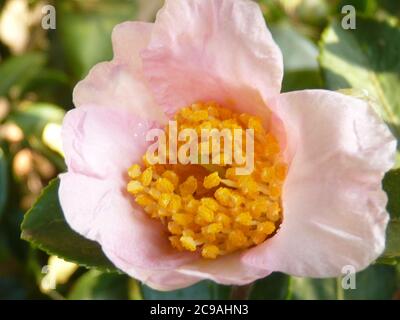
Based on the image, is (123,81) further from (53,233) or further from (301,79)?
(301,79)

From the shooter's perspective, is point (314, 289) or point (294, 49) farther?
point (294, 49)

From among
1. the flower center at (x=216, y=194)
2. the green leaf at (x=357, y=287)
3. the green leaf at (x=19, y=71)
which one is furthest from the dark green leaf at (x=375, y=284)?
the green leaf at (x=19, y=71)

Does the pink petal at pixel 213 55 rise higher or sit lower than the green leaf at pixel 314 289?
higher

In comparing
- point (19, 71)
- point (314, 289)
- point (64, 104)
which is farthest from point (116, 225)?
point (64, 104)

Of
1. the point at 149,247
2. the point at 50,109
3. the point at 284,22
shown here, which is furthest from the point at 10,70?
the point at 149,247

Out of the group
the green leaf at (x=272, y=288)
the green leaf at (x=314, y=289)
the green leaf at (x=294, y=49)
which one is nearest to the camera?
the green leaf at (x=272, y=288)

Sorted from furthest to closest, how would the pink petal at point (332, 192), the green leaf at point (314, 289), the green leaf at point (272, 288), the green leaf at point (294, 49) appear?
the green leaf at point (294, 49)
the green leaf at point (314, 289)
the green leaf at point (272, 288)
the pink petal at point (332, 192)

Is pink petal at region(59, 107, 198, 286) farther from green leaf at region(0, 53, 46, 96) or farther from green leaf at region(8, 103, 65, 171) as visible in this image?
green leaf at region(0, 53, 46, 96)

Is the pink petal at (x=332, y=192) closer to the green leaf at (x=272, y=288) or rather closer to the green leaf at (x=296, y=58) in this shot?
the green leaf at (x=272, y=288)
